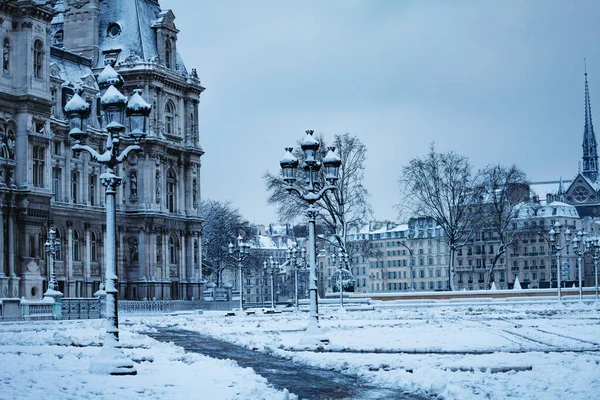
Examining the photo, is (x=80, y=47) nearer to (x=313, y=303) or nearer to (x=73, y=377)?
(x=313, y=303)

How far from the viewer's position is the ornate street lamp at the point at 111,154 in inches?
784

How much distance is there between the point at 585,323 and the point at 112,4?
54502 millimetres

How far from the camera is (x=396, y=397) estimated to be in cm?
1681

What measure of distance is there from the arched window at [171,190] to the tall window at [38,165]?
23530 millimetres

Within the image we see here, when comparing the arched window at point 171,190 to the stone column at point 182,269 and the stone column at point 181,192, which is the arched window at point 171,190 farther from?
the stone column at point 182,269

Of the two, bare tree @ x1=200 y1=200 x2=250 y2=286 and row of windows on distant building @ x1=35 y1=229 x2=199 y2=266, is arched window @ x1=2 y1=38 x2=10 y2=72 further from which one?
bare tree @ x1=200 y1=200 x2=250 y2=286

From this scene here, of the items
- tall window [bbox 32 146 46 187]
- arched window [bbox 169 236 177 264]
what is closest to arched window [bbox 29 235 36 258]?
tall window [bbox 32 146 46 187]

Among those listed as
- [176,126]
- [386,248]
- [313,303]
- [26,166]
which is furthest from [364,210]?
[386,248]

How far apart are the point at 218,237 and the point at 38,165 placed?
59.6m

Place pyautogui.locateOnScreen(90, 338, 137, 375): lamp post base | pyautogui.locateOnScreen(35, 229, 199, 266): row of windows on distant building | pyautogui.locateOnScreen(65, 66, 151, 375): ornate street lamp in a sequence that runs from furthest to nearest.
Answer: pyautogui.locateOnScreen(35, 229, 199, 266): row of windows on distant building, pyautogui.locateOnScreen(65, 66, 151, 375): ornate street lamp, pyautogui.locateOnScreen(90, 338, 137, 375): lamp post base

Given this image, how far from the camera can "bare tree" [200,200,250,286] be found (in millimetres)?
115375

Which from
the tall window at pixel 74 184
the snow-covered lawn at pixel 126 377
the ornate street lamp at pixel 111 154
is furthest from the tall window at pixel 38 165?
the ornate street lamp at pixel 111 154

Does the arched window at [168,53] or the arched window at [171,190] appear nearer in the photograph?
the arched window at [171,190]

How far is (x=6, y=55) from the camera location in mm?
55781
